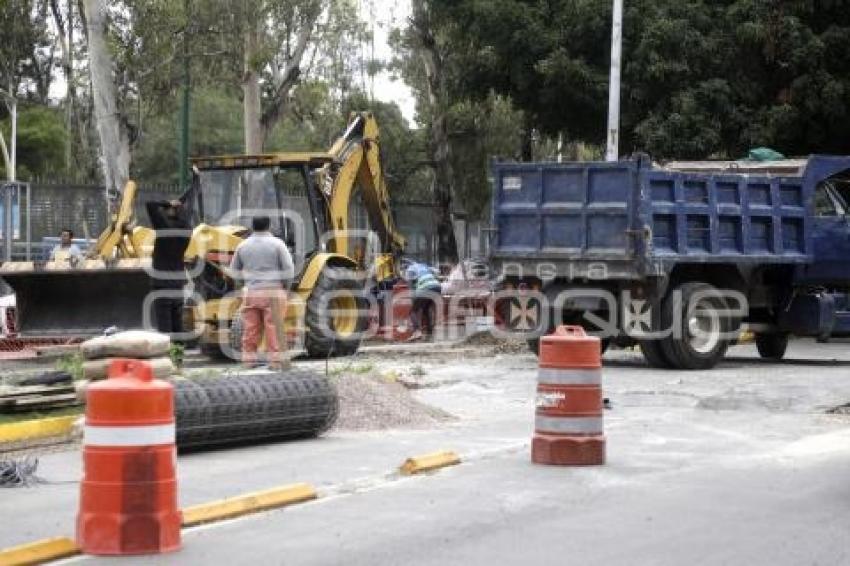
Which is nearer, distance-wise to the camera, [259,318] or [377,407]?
[377,407]

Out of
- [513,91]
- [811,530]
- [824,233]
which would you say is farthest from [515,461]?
[513,91]

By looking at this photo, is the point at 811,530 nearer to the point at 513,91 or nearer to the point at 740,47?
the point at 740,47

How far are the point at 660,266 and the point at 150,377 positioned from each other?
11.8 m

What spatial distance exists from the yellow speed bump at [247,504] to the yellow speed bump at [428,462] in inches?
42.7

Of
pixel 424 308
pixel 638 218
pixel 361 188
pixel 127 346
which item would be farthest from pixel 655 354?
pixel 127 346

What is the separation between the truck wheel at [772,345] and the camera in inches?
832

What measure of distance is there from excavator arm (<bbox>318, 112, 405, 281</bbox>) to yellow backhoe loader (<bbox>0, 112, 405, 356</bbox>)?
21 mm

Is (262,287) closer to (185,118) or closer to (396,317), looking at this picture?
(396,317)

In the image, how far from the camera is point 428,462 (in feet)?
34.6

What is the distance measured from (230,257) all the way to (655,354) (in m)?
6.11

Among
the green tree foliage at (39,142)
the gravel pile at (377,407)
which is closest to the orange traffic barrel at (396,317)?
the gravel pile at (377,407)

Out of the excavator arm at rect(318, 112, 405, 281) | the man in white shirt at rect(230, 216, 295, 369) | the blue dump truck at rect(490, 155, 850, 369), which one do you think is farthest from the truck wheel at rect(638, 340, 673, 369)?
the man in white shirt at rect(230, 216, 295, 369)

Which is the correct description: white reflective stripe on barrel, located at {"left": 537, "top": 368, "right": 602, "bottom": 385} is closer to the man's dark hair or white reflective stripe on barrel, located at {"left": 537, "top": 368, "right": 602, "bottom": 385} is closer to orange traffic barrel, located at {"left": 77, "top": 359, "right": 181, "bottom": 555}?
orange traffic barrel, located at {"left": 77, "top": 359, "right": 181, "bottom": 555}

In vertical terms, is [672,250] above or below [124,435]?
above
